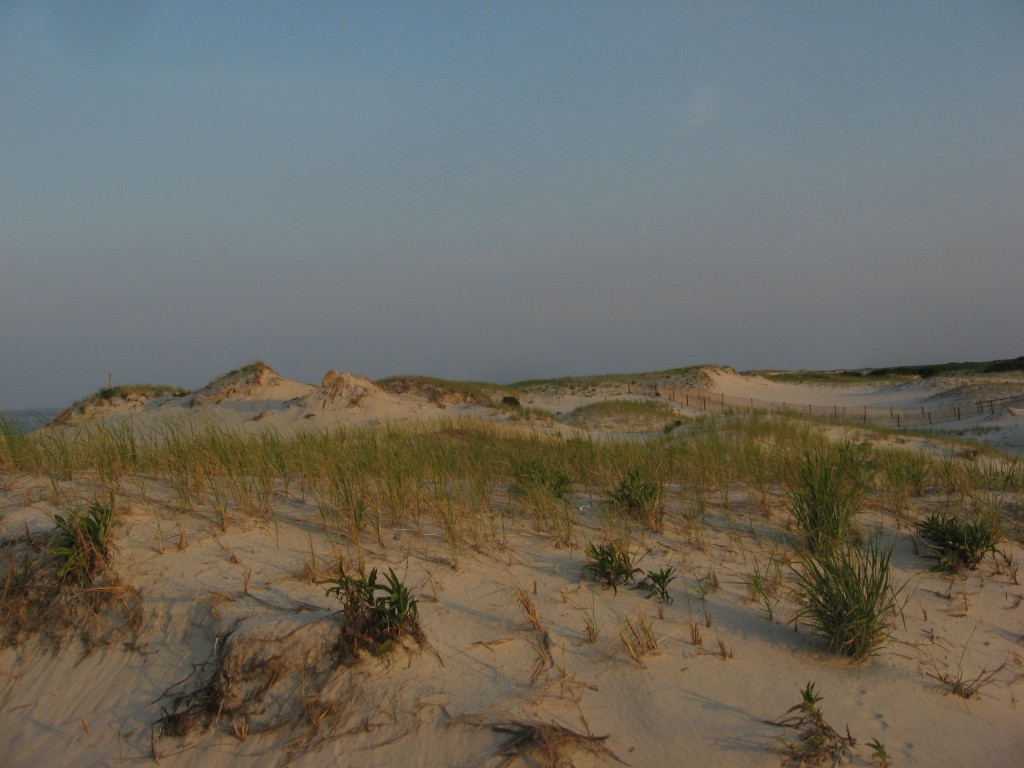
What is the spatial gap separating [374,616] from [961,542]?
12.7ft

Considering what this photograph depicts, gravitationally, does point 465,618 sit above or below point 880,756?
above

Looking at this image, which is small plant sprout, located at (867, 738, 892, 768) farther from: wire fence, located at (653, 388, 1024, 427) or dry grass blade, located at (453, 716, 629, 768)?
wire fence, located at (653, 388, 1024, 427)

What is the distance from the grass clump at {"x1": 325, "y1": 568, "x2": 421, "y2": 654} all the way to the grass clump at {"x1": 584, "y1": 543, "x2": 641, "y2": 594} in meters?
1.25

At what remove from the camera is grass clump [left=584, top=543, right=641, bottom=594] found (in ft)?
12.2

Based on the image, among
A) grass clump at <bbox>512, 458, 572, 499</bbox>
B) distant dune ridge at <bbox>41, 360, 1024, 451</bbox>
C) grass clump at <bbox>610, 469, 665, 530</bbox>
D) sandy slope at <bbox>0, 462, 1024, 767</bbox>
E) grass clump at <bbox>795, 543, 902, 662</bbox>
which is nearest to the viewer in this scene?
sandy slope at <bbox>0, 462, 1024, 767</bbox>

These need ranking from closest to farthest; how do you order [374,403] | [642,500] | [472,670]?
[472,670]
[642,500]
[374,403]

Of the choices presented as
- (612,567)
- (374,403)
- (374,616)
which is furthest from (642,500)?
(374,403)

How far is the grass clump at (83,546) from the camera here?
348 cm

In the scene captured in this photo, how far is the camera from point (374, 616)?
295 cm

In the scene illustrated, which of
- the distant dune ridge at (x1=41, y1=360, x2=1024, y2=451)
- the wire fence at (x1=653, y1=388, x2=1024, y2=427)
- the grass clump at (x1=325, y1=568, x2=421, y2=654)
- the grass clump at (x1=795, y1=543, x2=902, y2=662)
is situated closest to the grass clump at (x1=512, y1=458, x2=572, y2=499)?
the grass clump at (x1=325, y1=568, x2=421, y2=654)

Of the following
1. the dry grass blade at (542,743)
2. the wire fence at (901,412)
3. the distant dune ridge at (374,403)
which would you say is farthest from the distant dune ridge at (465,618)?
the wire fence at (901,412)

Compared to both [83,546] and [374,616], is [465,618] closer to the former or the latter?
[374,616]

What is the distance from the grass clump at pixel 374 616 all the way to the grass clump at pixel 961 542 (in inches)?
138

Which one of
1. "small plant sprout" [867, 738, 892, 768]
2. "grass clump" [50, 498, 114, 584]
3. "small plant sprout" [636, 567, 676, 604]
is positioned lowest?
"small plant sprout" [867, 738, 892, 768]
